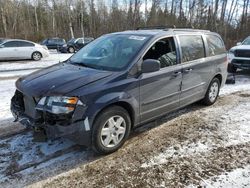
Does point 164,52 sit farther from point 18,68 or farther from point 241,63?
point 18,68

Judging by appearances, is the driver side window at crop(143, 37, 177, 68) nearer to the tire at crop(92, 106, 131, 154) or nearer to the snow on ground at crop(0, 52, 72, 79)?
the tire at crop(92, 106, 131, 154)

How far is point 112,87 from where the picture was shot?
11.9 feet

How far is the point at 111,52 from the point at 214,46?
9.32ft

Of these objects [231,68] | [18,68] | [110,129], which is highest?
[231,68]

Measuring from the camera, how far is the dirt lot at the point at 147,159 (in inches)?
127

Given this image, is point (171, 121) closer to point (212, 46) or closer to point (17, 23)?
point (212, 46)

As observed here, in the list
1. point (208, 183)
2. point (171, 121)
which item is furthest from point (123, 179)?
point (171, 121)

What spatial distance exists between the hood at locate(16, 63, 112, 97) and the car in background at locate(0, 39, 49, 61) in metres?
13.6

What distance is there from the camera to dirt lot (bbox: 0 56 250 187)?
3.23 meters

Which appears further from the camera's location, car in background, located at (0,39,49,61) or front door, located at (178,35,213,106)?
car in background, located at (0,39,49,61)

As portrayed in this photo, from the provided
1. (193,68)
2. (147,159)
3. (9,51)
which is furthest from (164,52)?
(9,51)

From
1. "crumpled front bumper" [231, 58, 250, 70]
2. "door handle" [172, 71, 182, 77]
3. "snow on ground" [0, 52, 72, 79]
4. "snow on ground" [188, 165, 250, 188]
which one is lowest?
"snow on ground" [188, 165, 250, 188]

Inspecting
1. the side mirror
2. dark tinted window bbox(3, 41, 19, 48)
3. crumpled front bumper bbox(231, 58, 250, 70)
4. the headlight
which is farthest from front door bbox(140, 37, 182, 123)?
A: dark tinted window bbox(3, 41, 19, 48)

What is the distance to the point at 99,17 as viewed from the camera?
51094 mm
